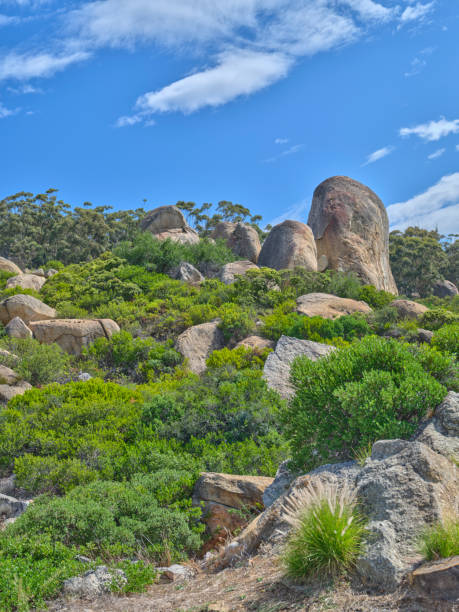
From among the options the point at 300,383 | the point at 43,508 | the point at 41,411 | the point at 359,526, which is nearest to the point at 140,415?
the point at 41,411

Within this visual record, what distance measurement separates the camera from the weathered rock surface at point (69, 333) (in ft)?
53.7

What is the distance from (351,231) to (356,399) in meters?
22.8

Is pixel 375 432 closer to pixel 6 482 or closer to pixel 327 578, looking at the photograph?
pixel 327 578

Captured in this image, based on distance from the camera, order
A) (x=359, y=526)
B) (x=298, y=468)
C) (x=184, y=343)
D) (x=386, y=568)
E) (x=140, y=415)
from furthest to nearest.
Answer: (x=184, y=343), (x=140, y=415), (x=298, y=468), (x=359, y=526), (x=386, y=568)

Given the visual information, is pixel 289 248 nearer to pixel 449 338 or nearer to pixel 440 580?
pixel 449 338

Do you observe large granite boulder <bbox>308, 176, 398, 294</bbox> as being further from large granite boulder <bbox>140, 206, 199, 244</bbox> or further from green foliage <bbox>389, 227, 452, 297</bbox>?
green foliage <bbox>389, 227, 452, 297</bbox>

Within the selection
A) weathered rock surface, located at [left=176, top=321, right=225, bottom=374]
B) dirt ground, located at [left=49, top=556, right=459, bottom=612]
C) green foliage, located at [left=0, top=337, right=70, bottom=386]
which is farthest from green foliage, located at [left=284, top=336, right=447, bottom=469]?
green foliage, located at [left=0, top=337, right=70, bottom=386]

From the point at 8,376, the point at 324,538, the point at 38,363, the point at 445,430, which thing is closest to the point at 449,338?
the point at 445,430

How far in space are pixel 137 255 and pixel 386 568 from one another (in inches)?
922

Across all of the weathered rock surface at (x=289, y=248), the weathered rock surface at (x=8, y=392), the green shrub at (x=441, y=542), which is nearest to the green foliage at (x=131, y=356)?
the weathered rock surface at (x=8, y=392)

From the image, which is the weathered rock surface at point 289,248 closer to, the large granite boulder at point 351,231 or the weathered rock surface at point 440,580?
the large granite boulder at point 351,231

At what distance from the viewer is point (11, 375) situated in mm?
13070

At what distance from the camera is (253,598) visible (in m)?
4.05

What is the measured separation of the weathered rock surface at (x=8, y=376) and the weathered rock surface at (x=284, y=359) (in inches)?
262
